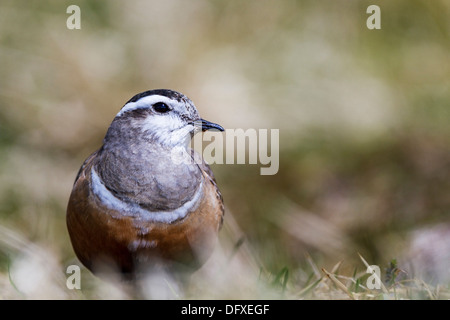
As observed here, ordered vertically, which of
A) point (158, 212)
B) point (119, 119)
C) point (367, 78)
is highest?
point (367, 78)

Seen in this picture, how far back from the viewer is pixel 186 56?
8031 mm

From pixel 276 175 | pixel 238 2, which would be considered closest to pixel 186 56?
pixel 238 2

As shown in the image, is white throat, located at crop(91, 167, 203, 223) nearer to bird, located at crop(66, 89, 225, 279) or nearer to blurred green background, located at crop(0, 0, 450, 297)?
bird, located at crop(66, 89, 225, 279)

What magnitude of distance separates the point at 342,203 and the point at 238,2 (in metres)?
2.79

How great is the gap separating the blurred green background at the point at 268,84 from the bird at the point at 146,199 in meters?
3.25


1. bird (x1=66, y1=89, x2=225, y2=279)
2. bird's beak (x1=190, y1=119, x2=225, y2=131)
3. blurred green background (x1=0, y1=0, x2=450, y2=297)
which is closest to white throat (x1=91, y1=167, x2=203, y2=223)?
bird (x1=66, y1=89, x2=225, y2=279)

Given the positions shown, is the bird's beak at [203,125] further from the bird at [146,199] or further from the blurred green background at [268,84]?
the blurred green background at [268,84]

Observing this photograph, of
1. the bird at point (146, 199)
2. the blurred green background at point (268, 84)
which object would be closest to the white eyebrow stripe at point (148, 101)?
the bird at point (146, 199)

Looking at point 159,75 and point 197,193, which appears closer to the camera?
point 197,193

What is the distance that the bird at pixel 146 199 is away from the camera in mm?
3898

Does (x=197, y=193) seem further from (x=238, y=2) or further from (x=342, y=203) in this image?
(x=238, y=2)

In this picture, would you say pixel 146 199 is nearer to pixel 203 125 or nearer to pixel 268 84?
pixel 203 125

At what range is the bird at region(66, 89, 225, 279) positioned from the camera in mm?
3898

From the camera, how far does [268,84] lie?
7.96 meters
